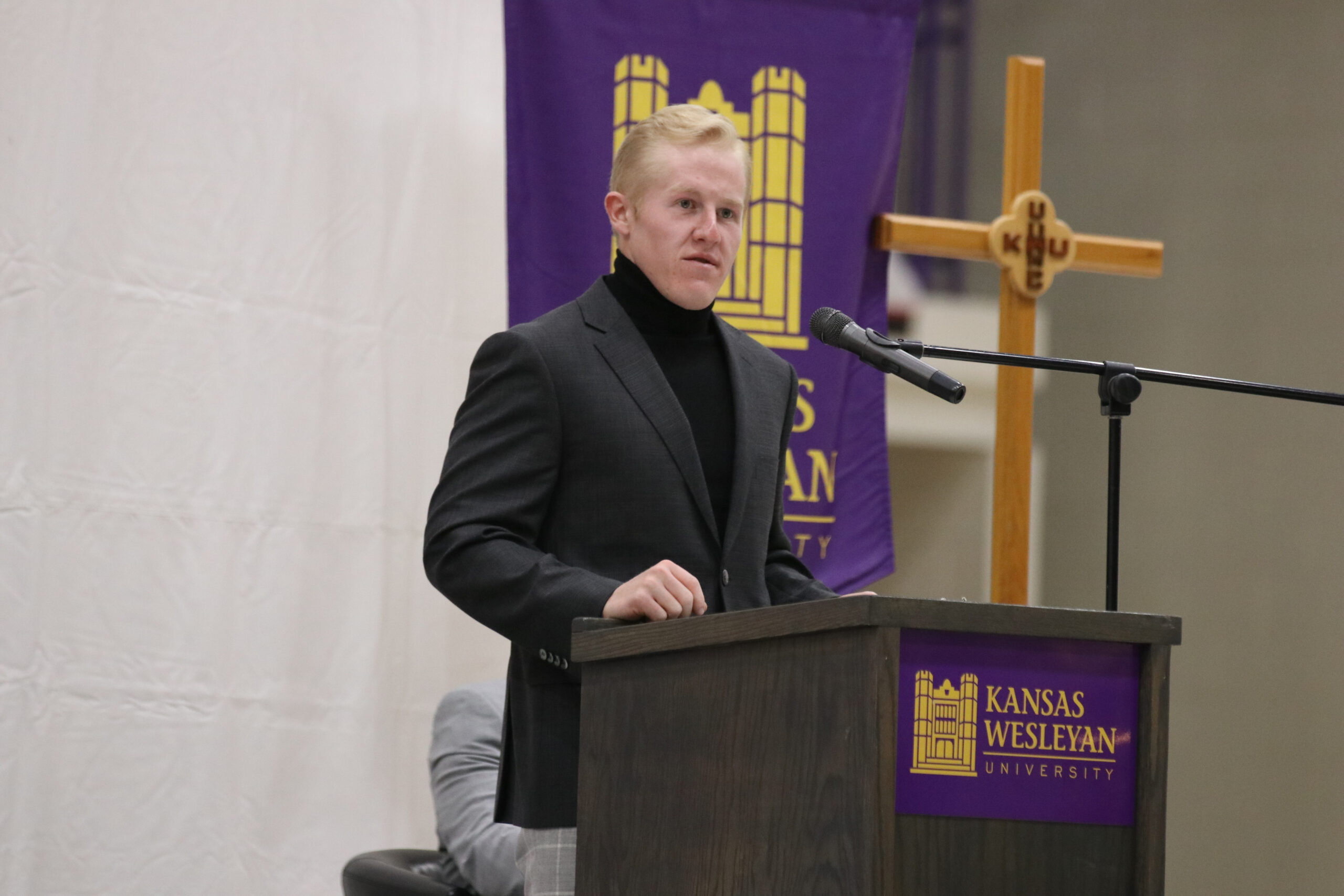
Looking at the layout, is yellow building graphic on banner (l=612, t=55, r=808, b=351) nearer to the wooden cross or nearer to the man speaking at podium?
the wooden cross

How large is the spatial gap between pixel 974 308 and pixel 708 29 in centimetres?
158

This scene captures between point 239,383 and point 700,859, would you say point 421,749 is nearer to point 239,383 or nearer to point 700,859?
point 239,383

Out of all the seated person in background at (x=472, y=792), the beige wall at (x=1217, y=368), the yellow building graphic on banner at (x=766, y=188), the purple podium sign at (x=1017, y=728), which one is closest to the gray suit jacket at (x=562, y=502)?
the purple podium sign at (x=1017, y=728)

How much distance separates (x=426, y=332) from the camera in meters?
3.17

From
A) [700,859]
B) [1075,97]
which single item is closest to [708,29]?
[1075,97]

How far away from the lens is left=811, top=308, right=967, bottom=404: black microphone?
4.42 ft

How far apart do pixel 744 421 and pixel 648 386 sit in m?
0.11

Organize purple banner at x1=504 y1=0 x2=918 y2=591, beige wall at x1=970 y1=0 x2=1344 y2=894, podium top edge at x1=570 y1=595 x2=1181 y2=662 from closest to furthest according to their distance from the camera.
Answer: podium top edge at x1=570 y1=595 x2=1181 y2=662
purple banner at x1=504 y1=0 x2=918 y2=591
beige wall at x1=970 y1=0 x2=1344 y2=894

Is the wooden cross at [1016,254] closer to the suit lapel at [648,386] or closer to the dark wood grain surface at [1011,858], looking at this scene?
the suit lapel at [648,386]

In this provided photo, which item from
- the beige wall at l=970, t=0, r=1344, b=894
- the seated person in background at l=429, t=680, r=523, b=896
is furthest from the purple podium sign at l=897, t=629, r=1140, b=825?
the beige wall at l=970, t=0, r=1344, b=894

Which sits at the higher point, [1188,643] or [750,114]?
[750,114]

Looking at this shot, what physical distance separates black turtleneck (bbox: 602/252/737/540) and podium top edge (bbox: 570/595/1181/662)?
33cm

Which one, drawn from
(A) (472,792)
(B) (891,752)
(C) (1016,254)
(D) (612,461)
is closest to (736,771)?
(B) (891,752)

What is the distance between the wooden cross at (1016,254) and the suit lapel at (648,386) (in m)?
1.80
